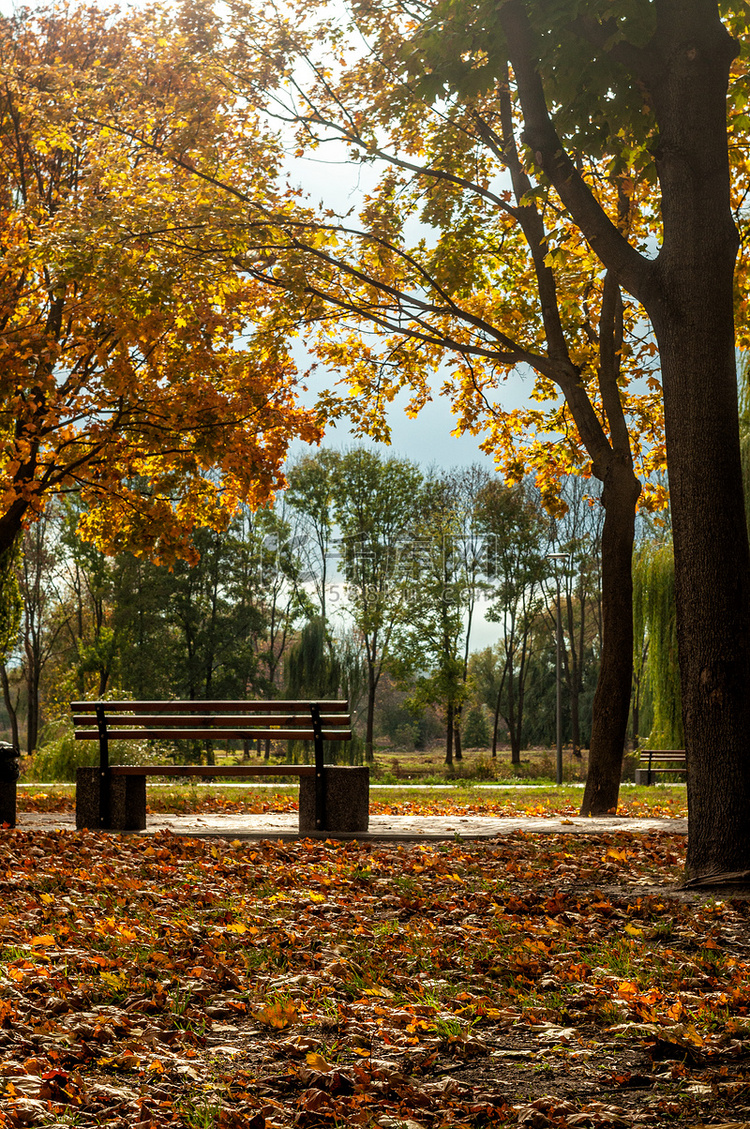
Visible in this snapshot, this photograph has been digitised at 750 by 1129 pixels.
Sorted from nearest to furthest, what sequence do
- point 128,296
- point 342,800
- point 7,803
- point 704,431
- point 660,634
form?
point 704,431, point 342,800, point 7,803, point 128,296, point 660,634

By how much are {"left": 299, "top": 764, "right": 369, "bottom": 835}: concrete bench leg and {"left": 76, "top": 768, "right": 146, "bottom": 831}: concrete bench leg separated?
1.54 m

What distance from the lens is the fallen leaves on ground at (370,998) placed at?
9.32 ft

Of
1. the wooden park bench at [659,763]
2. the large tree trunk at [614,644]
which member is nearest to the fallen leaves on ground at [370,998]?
the large tree trunk at [614,644]

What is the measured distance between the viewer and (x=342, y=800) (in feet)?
27.5

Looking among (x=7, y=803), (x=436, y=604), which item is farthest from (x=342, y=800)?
(x=436, y=604)

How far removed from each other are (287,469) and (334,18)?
31.1 metres

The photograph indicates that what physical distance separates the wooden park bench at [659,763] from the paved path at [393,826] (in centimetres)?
1227

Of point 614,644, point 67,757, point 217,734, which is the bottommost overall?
point 67,757

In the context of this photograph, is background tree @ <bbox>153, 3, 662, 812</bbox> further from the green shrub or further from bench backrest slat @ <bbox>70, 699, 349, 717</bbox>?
the green shrub

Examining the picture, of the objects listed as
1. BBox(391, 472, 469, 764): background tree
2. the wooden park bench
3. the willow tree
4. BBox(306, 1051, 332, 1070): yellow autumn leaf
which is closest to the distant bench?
BBox(306, 1051, 332, 1070): yellow autumn leaf

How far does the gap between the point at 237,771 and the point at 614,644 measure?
4415 mm

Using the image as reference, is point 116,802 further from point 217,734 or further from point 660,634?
point 660,634

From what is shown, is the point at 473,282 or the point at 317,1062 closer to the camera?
the point at 317,1062

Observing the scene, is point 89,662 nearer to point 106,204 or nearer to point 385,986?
point 106,204
